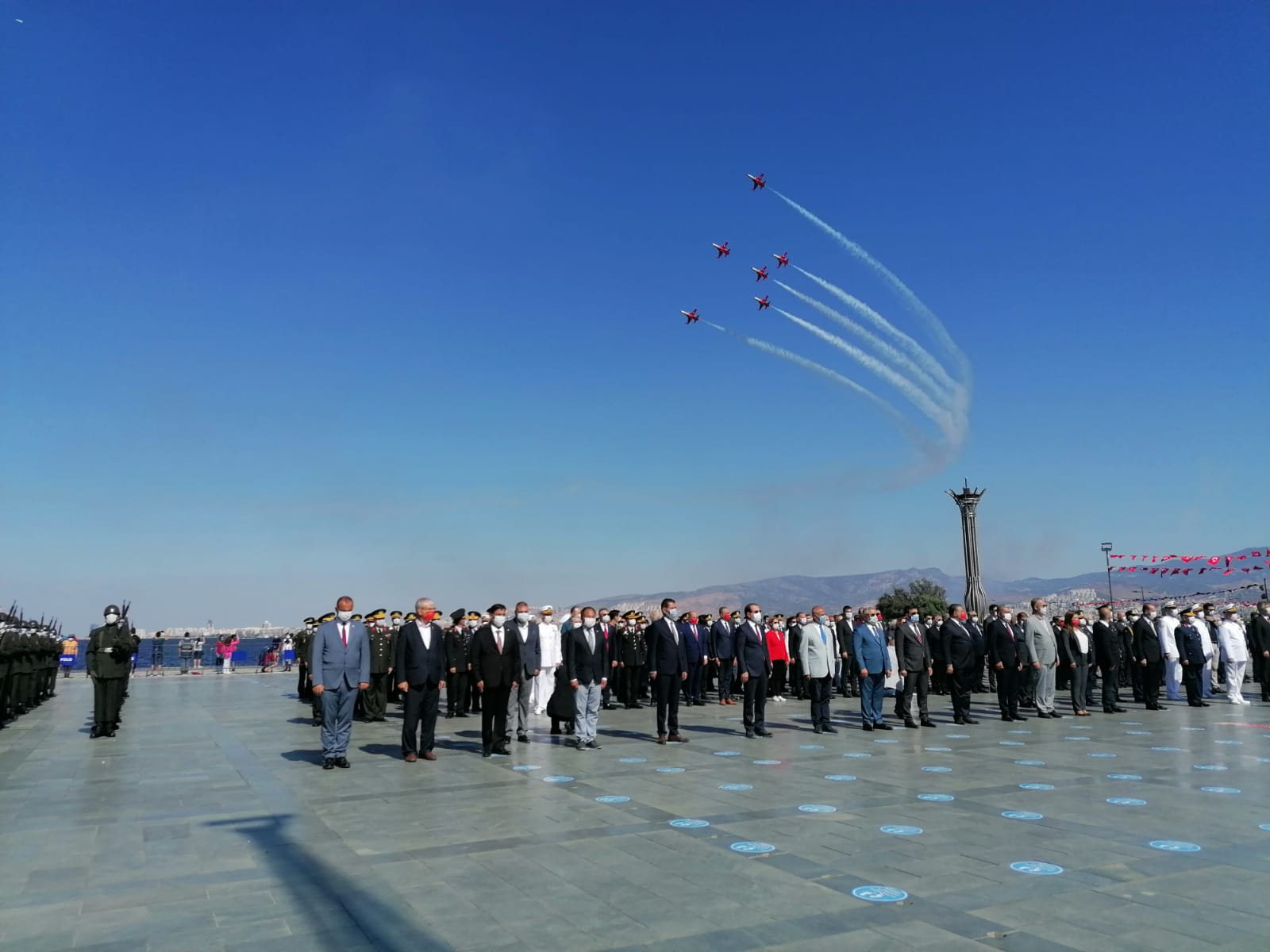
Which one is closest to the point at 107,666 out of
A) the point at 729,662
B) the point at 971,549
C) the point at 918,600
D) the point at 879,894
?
the point at 729,662

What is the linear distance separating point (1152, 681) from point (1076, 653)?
2.23 m

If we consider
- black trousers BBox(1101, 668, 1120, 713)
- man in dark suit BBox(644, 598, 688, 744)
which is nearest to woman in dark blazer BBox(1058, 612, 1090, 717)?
black trousers BBox(1101, 668, 1120, 713)

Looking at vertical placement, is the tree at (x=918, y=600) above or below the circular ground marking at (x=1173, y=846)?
above

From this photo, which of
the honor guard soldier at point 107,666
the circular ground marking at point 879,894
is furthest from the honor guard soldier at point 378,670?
the circular ground marking at point 879,894

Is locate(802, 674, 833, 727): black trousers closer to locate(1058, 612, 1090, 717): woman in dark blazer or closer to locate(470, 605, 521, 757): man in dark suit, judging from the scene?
locate(470, 605, 521, 757): man in dark suit

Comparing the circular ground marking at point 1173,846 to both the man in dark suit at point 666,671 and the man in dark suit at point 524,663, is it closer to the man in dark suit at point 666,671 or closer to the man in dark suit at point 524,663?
the man in dark suit at point 666,671

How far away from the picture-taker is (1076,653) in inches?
604

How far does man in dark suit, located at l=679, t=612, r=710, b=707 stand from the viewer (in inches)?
677

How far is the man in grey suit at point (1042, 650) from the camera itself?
566 inches

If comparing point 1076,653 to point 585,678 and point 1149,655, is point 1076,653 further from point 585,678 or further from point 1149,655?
point 585,678

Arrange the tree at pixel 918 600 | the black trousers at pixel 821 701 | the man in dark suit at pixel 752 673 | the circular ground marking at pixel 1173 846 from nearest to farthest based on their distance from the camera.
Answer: the circular ground marking at pixel 1173 846 < the man in dark suit at pixel 752 673 < the black trousers at pixel 821 701 < the tree at pixel 918 600

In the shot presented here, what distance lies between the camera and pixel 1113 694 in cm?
1582

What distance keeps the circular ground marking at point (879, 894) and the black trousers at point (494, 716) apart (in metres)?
6.48

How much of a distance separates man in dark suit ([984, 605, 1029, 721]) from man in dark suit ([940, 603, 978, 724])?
0.44 m
